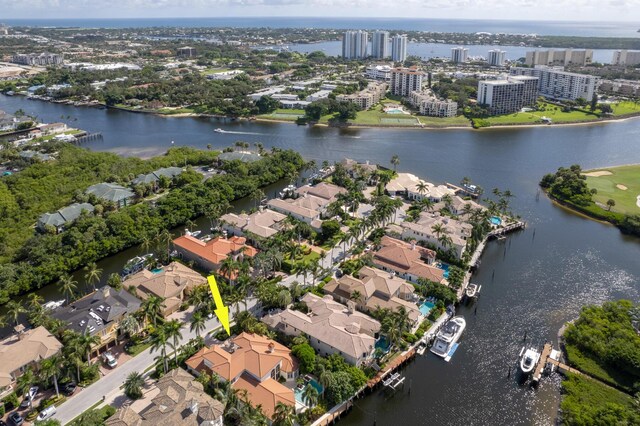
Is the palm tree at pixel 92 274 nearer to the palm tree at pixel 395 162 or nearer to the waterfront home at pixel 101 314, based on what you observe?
the waterfront home at pixel 101 314

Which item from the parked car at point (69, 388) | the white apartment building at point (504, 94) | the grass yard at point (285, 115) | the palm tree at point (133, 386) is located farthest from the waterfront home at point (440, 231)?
the white apartment building at point (504, 94)

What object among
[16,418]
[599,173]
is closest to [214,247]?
[16,418]

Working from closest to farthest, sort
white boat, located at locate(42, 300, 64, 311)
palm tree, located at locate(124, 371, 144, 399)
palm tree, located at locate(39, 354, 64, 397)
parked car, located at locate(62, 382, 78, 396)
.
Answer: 1. palm tree, located at locate(39, 354, 64, 397)
2. palm tree, located at locate(124, 371, 144, 399)
3. parked car, located at locate(62, 382, 78, 396)
4. white boat, located at locate(42, 300, 64, 311)

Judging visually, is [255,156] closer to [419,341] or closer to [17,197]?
[17,197]

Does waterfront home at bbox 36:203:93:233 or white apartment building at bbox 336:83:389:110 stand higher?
white apartment building at bbox 336:83:389:110

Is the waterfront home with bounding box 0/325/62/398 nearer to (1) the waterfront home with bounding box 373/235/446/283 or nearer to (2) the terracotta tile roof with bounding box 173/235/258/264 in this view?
(2) the terracotta tile roof with bounding box 173/235/258/264

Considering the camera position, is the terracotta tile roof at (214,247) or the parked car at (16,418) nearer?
the parked car at (16,418)

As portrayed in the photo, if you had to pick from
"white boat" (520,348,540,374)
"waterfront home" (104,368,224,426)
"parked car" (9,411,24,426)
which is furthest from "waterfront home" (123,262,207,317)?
"white boat" (520,348,540,374)
